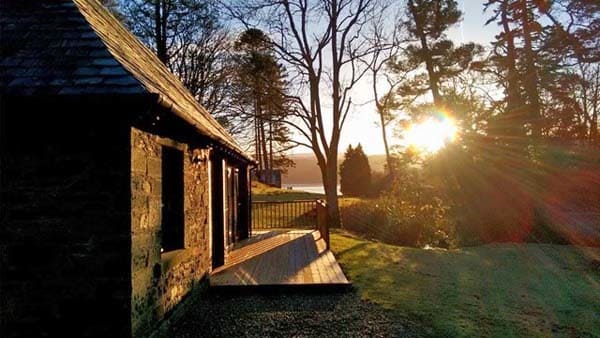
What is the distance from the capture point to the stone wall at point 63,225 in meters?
3.69

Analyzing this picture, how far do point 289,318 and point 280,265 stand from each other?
8.52 ft

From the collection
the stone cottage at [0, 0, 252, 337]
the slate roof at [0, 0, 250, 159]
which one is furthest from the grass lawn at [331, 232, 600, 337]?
the slate roof at [0, 0, 250, 159]

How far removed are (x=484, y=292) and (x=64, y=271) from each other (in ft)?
21.5

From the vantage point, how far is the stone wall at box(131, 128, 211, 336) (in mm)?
3898

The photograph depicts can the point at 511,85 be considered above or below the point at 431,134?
above

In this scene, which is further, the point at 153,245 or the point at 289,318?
the point at 289,318

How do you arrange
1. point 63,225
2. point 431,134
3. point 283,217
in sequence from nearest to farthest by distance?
point 63,225 → point 283,217 → point 431,134

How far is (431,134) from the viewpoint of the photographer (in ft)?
71.9

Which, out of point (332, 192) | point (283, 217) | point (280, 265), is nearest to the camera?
point (280, 265)

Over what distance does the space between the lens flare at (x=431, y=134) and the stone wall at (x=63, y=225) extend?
1745 cm

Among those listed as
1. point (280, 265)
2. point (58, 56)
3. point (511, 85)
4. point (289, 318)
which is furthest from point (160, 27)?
point (289, 318)

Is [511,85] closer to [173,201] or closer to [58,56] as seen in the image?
[173,201]

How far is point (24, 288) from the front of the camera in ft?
12.1

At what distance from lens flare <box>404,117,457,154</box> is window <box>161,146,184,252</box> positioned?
15885mm
